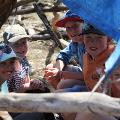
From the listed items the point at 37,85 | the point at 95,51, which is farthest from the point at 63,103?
the point at 37,85

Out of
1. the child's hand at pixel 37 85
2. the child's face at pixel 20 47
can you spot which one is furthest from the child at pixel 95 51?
the child's face at pixel 20 47

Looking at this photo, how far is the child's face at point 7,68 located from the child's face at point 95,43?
0.64m

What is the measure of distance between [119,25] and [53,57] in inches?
131

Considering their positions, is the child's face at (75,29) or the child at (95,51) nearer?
the child at (95,51)

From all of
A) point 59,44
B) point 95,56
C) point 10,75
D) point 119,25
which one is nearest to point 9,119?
point 10,75

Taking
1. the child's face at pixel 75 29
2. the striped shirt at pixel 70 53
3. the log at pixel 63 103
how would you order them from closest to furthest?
the log at pixel 63 103 < the child's face at pixel 75 29 < the striped shirt at pixel 70 53

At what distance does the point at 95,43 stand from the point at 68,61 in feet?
3.06

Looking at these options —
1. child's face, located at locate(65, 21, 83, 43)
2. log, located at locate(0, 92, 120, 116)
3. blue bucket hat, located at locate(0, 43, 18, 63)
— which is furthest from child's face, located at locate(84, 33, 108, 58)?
log, located at locate(0, 92, 120, 116)

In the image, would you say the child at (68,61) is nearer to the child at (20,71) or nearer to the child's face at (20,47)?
the child at (20,71)

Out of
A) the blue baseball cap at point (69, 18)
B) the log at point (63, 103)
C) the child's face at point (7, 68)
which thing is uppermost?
the log at point (63, 103)

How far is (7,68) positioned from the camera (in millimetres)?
3309

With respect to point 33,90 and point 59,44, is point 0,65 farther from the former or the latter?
point 59,44

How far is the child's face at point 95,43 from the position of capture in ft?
10.1

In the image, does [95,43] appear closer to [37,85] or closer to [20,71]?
[37,85]
